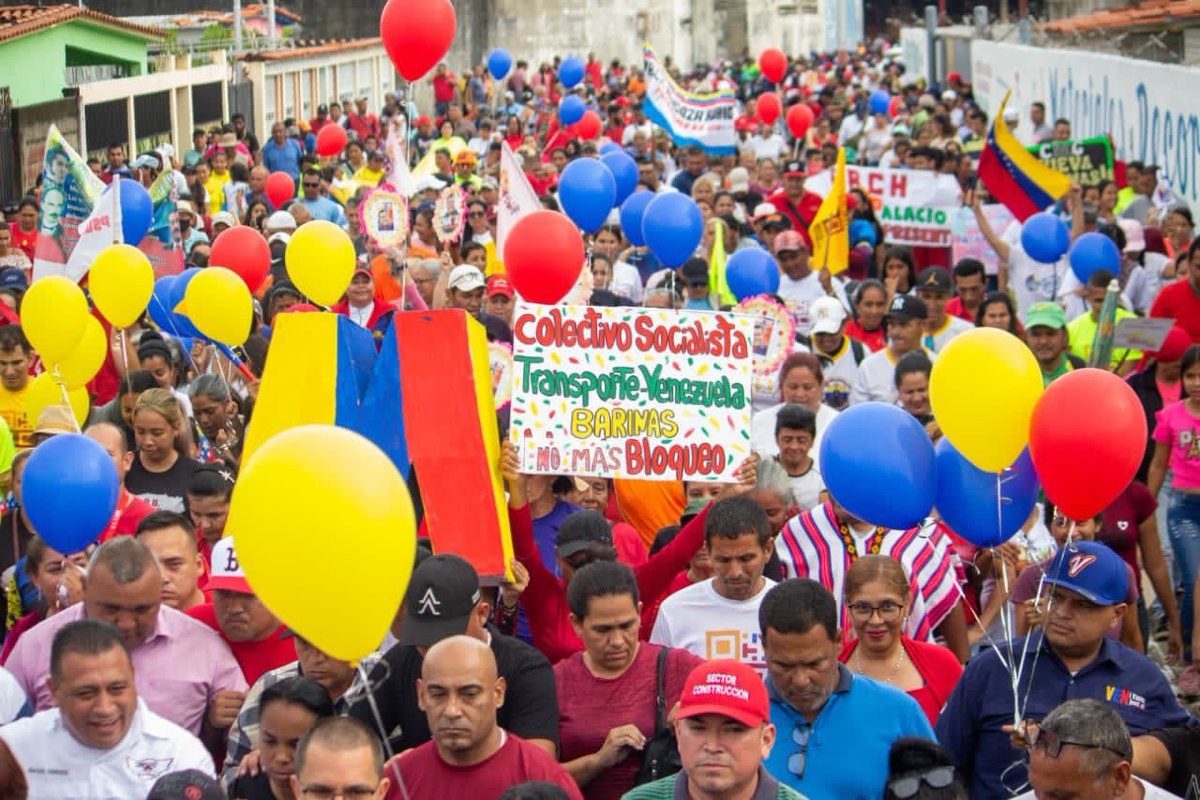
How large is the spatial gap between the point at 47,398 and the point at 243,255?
7.69ft

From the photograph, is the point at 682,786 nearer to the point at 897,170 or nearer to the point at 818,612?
the point at 818,612

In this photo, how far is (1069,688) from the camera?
5.51m

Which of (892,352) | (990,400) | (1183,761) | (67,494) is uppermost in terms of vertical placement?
(990,400)

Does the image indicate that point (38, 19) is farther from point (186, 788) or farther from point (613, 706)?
point (186, 788)

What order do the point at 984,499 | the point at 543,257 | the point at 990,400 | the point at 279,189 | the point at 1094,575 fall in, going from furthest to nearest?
the point at 279,189 < the point at 543,257 < the point at 984,499 < the point at 990,400 < the point at 1094,575

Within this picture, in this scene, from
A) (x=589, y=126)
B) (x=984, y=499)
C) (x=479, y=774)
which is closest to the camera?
(x=479, y=774)

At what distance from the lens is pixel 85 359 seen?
9.02 meters

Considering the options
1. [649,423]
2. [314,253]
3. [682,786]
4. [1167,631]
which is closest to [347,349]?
[649,423]

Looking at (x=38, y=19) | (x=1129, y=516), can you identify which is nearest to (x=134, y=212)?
(x=1129, y=516)

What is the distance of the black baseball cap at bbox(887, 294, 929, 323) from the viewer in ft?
31.7

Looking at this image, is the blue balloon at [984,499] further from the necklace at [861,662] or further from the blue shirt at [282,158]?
the blue shirt at [282,158]

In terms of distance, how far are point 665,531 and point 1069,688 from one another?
2.11 meters

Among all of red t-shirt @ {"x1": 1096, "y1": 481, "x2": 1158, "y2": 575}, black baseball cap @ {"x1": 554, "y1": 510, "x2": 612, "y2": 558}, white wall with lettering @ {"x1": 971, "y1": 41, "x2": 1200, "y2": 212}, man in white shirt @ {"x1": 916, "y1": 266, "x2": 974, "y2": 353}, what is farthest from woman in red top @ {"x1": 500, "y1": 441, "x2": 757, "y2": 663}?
white wall with lettering @ {"x1": 971, "y1": 41, "x2": 1200, "y2": 212}

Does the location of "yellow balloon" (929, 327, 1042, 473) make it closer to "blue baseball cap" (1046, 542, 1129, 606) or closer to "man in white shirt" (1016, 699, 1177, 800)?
"blue baseball cap" (1046, 542, 1129, 606)
